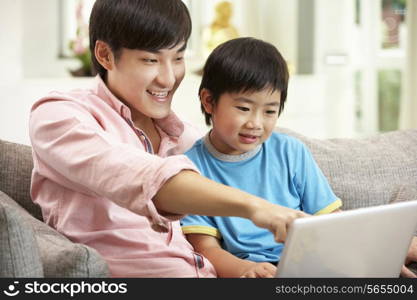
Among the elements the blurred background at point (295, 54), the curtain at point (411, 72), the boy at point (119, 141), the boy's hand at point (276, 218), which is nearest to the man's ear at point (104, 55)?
the boy at point (119, 141)

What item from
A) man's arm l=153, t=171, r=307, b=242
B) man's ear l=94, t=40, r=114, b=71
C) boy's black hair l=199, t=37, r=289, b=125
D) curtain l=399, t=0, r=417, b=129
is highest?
man's ear l=94, t=40, r=114, b=71

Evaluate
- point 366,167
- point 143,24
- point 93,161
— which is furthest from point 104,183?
point 366,167

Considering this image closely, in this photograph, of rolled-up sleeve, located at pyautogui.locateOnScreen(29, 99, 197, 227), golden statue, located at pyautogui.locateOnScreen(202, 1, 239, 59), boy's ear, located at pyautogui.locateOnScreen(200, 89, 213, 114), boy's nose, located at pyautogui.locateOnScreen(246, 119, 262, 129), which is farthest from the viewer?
golden statue, located at pyautogui.locateOnScreen(202, 1, 239, 59)

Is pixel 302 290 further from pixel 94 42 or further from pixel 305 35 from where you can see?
pixel 305 35

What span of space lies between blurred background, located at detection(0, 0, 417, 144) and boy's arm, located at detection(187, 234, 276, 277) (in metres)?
2.83

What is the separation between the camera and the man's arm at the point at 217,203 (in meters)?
1.05

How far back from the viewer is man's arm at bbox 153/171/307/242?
105 centimetres

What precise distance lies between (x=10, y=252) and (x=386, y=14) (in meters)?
6.03

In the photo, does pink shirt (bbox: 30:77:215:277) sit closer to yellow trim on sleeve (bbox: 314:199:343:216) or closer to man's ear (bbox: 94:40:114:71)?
man's ear (bbox: 94:40:114:71)

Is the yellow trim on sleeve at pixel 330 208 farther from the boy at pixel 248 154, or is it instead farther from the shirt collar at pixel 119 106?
the shirt collar at pixel 119 106

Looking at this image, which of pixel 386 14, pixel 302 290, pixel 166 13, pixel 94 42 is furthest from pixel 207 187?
pixel 386 14

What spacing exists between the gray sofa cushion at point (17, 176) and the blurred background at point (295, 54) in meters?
2.48

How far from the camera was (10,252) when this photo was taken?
124 centimetres

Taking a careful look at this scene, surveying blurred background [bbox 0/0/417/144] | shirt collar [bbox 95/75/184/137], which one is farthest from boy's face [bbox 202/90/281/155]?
blurred background [bbox 0/0/417/144]
